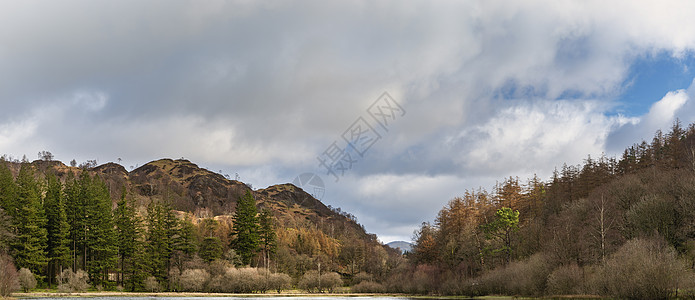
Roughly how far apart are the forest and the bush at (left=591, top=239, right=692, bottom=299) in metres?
0.12

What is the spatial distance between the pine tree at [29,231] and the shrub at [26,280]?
19.9 ft

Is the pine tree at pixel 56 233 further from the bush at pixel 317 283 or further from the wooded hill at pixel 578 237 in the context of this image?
the wooded hill at pixel 578 237

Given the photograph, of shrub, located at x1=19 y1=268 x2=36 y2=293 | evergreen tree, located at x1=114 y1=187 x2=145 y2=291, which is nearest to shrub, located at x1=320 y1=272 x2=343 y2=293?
evergreen tree, located at x1=114 y1=187 x2=145 y2=291

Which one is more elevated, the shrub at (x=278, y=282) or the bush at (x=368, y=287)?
the shrub at (x=278, y=282)

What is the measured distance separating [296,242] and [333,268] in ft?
73.6

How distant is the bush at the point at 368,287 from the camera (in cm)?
12594

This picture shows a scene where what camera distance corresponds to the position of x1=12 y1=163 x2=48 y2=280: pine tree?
283 ft

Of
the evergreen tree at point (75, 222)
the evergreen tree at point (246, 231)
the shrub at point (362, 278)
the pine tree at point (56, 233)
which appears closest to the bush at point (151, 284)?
the evergreen tree at point (75, 222)

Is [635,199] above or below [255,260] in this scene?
above

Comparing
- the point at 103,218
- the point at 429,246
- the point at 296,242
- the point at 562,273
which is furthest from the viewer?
the point at 296,242

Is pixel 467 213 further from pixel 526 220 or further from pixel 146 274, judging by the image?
pixel 146 274

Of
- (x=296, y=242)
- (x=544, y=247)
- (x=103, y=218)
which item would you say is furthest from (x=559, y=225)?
(x=296, y=242)

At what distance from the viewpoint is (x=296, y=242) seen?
184 m

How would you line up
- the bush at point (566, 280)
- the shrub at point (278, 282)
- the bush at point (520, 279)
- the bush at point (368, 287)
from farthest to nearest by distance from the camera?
the bush at point (368, 287), the shrub at point (278, 282), the bush at point (520, 279), the bush at point (566, 280)
